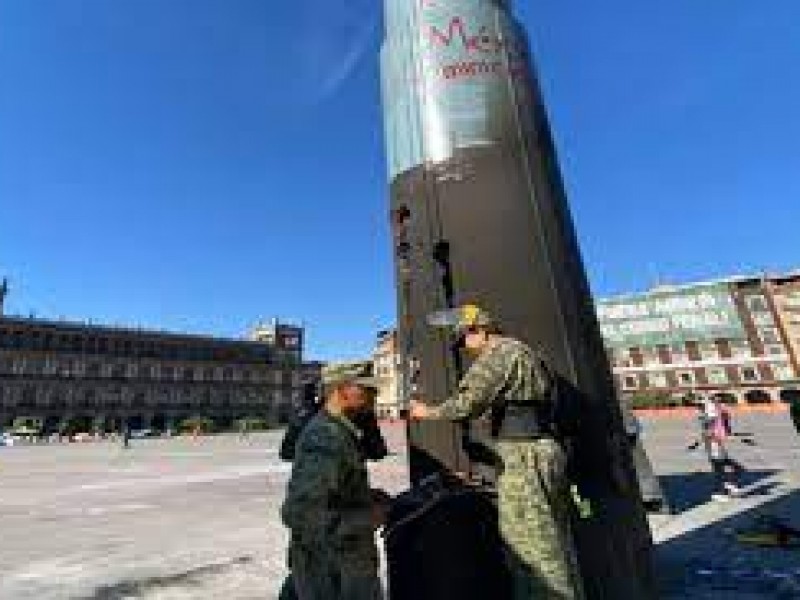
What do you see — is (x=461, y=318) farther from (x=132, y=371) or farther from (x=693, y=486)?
(x=132, y=371)

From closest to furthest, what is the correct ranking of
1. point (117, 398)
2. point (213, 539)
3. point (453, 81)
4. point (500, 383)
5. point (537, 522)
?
point (537, 522) → point (500, 383) → point (453, 81) → point (213, 539) → point (117, 398)

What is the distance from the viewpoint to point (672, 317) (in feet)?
250

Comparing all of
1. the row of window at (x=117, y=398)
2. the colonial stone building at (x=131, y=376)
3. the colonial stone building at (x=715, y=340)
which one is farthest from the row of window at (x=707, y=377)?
the row of window at (x=117, y=398)

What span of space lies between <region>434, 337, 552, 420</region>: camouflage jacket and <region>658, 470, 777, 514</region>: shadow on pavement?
614cm

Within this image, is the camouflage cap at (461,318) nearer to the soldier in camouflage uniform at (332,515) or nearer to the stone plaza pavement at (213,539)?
the soldier in camouflage uniform at (332,515)

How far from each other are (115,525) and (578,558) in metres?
7.89

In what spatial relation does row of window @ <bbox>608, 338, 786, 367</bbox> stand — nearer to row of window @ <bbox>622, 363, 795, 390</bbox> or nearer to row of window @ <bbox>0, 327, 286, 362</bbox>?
row of window @ <bbox>622, 363, 795, 390</bbox>

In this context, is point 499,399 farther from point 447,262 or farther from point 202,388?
point 202,388

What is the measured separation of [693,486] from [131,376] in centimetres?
9972

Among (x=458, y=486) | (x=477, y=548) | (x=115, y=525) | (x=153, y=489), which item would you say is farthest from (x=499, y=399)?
(x=153, y=489)

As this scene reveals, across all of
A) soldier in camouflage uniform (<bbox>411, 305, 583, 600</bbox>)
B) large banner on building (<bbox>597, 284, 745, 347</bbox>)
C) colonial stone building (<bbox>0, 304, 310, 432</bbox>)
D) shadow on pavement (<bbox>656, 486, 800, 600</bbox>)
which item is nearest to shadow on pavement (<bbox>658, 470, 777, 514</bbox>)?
shadow on pavement (<bbox>656, 486, 800, 600</bbox>)

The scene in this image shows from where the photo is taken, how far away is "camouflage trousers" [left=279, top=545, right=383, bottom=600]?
3217 mm

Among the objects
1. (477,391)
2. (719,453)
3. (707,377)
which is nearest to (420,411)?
(477,391)

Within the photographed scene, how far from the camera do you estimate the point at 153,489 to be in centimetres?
1443
